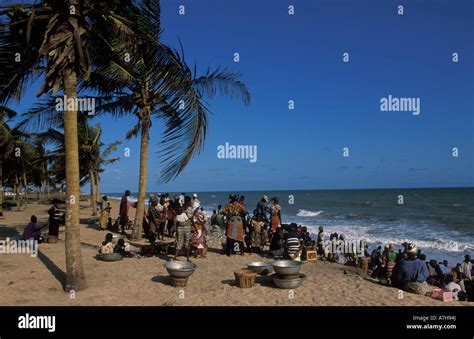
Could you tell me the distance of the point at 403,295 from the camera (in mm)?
8461

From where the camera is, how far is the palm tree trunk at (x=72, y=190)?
7586 millimetres

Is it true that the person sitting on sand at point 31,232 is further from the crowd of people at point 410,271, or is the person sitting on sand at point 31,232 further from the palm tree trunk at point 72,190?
the crowd of people at point 410,271

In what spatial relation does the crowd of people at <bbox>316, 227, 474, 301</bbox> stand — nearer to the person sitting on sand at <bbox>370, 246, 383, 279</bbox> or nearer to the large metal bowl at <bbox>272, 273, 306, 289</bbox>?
the person sitting on sand at <bbox>370, 246, 383, 279</bbox>

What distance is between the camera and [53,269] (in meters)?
9.83

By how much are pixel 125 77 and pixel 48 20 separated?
10.1ft

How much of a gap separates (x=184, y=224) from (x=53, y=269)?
361cm

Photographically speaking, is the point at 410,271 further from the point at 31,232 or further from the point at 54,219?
the point at 31,232

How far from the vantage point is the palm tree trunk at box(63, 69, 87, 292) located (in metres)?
7.59

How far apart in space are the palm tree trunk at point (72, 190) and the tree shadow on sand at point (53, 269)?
56 centimetres
